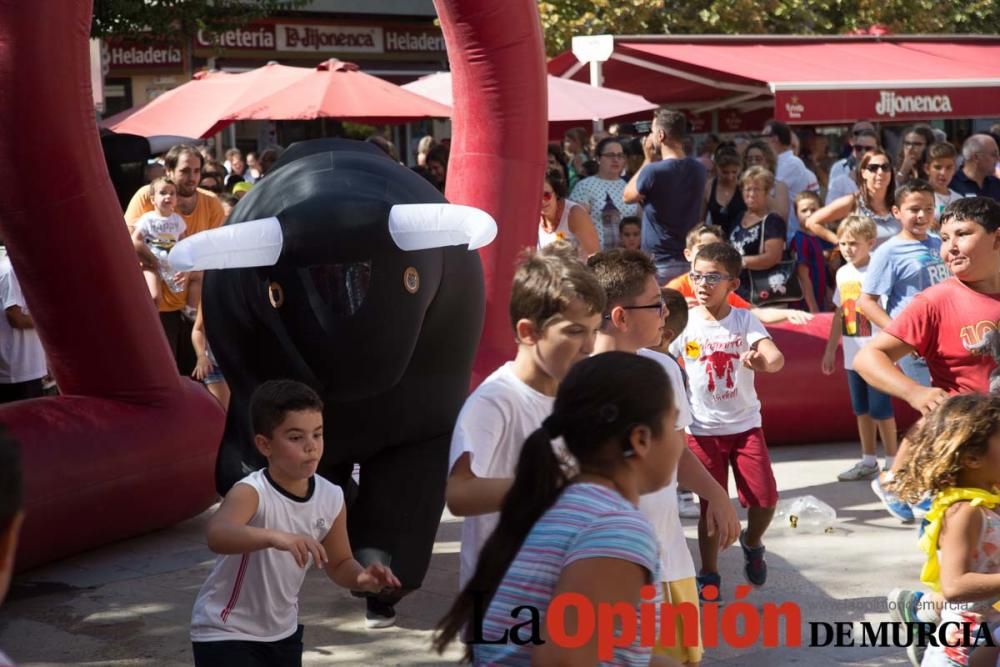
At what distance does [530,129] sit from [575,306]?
409 centimetres

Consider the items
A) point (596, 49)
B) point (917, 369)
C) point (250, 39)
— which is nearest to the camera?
point (917, 369)

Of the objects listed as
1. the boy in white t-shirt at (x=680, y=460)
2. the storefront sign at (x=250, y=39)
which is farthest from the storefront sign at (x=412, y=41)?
the boy in white t-shirt at (x=680, y=460)

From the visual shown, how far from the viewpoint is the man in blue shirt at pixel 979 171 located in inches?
384

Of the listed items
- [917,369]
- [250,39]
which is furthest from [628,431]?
[250,39]

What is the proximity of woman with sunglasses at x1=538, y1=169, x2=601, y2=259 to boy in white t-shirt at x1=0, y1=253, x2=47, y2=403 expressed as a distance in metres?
2.78

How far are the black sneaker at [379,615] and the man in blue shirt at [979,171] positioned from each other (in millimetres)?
5801

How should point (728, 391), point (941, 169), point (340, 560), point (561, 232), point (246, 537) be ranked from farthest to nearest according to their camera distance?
point (941, 169) → point (561, 232) → point (728, 391) → point (340, 560) → point (246, 537)

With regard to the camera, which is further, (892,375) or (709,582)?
(709,582)

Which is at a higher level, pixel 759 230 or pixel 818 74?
pixel 818 74

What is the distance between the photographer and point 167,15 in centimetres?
1672

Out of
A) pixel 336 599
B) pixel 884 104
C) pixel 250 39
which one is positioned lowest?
pixel 336 599

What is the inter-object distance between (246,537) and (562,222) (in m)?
5.06

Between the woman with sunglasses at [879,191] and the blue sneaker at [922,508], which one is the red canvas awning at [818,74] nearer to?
the woman with sunglasses at [879,191]

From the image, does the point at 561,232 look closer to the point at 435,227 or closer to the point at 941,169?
the point at 941,169
